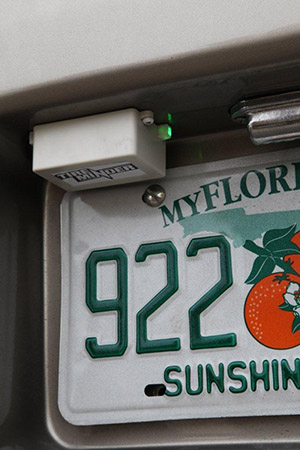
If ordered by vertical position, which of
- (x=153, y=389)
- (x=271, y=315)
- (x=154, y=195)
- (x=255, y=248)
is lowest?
(x=153, y=389)

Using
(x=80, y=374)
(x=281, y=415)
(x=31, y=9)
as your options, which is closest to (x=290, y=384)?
(x=281, y=415)

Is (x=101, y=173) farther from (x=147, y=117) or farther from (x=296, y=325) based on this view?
(x=296, y=325)

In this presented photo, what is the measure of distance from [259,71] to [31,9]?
1.12 feet

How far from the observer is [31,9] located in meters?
1.02

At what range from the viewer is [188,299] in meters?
1.13

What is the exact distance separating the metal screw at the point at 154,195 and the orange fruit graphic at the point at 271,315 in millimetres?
227

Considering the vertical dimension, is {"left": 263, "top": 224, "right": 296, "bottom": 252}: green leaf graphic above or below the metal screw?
below

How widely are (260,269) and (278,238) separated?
2.2 inches

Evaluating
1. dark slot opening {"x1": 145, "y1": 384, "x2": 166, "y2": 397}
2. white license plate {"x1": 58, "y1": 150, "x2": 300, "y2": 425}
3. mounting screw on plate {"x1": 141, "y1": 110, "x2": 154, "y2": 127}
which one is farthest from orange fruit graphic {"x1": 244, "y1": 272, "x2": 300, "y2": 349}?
mounting screw on plate {"x1": 141, "y1": 110, "x2": 154, "y2": 127}

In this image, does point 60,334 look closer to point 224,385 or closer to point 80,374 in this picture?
point 80,374

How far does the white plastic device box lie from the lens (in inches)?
41.1

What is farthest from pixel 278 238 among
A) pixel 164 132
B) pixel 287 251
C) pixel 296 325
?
pixel 164 132

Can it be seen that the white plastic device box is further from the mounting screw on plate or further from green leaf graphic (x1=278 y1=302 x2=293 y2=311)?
green leaf graphic (x1=278 y1=302 x2=293 y2=311)

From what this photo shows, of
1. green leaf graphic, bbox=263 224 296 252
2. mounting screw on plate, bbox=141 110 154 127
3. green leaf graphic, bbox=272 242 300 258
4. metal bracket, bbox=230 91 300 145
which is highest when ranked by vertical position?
mounting screw on plate, bbox=141 110 154 127
